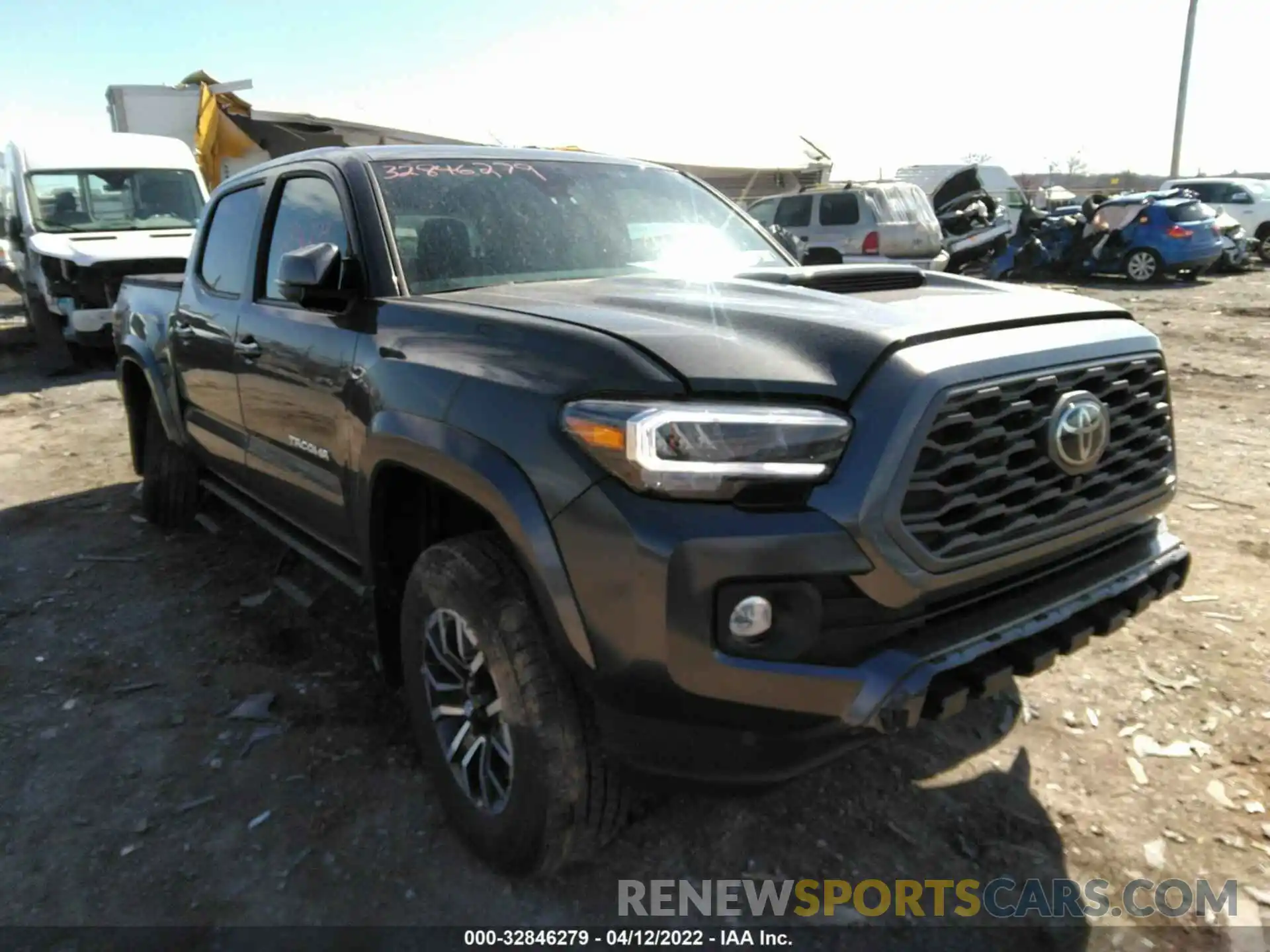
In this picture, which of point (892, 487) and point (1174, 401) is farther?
point (1174, 401)

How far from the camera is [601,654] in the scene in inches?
79.4

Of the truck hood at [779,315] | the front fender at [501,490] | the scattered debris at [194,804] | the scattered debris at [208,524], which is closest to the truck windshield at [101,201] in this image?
the scattered debris at [208,524]

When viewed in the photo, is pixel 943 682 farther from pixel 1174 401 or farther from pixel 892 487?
pixel 1174 401

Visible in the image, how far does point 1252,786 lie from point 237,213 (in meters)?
4.27

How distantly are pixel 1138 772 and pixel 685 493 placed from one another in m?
1.90

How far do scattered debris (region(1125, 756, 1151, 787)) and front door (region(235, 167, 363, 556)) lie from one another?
2.48 m

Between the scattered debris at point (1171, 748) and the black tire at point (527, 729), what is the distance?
1.73 metres

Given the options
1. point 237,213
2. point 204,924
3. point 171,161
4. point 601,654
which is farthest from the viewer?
point 171,161

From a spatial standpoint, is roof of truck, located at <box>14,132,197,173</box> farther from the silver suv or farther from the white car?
the white car

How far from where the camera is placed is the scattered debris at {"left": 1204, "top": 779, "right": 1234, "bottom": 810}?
2.71 m

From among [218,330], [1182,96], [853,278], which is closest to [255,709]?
[218,330]

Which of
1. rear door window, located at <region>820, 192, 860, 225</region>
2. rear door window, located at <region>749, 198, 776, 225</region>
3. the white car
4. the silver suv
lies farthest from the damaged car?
the white car

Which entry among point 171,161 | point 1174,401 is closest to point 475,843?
point 1174,401

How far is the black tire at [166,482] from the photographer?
5086 millimetres
